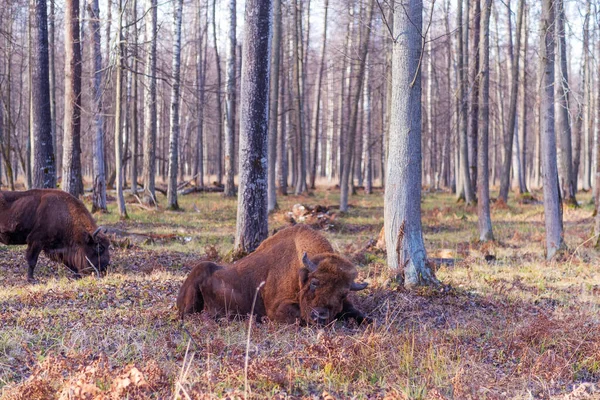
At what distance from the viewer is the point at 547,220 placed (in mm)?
11336

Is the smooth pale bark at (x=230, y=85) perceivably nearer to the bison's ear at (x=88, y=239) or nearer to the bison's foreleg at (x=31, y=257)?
the bison's ear at (x=88, y=239)

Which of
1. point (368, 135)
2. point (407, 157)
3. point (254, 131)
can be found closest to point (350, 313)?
point (407, 157)

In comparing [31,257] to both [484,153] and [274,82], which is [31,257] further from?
[274,82]

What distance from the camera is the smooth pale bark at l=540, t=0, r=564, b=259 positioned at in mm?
10914

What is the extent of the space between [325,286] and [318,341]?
0.84 metres

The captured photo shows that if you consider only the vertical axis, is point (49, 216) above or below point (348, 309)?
above

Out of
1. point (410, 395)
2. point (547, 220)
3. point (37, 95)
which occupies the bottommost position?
point (410, 395)

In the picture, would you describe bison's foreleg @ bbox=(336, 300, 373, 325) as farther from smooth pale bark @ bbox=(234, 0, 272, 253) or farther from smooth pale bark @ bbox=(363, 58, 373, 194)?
smooth pale bark @ bbox=(363, 58, 373, 194)

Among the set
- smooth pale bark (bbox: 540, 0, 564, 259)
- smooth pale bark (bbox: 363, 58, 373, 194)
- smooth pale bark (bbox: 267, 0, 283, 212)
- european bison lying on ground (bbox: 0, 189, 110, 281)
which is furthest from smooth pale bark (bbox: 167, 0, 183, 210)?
smooth pale bark (bbox: 540, 0, 564, 259)

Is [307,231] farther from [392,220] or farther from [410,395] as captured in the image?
[410,395]

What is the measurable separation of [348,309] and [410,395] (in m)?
2.08

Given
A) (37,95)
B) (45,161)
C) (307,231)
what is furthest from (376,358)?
(37,95)

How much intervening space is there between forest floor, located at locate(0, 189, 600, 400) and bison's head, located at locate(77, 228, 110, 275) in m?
0.26

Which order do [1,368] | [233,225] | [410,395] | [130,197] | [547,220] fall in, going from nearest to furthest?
[410,395]
[1,368]
[547,220]
[233,225]
[130,197]
